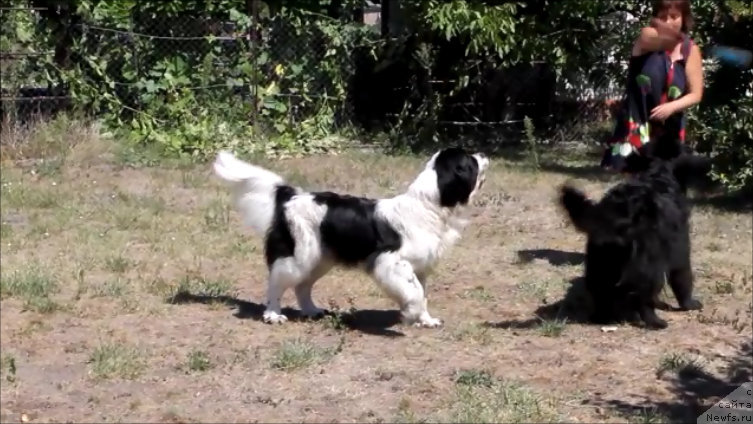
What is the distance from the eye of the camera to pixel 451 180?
6.84m

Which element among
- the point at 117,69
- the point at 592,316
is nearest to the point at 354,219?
the point at 592,316

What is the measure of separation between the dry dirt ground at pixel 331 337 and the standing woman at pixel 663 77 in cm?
119

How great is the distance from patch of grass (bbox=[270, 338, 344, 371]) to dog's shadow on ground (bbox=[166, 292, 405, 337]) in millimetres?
493

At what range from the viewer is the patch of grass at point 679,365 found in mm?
6035

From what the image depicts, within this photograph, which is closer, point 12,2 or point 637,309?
point 637,309

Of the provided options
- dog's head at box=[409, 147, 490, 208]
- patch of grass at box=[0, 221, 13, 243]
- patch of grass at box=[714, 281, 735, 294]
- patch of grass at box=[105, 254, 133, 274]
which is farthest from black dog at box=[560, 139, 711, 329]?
patch of grass at box=[0, 221, 13, 243]

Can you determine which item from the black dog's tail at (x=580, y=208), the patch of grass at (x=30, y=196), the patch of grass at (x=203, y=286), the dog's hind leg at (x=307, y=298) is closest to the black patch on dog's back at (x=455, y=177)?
the black dog's tail at (x=580, y=208)

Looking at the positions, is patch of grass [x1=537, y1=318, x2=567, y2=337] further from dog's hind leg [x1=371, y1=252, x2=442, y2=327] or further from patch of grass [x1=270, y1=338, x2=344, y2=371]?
patch of grass [x1=270, y1=338, x2=344, y2=371]

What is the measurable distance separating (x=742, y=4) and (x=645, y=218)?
5135 mm

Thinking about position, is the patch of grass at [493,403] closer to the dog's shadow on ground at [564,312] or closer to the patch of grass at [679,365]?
the patch of grass at [679,365]

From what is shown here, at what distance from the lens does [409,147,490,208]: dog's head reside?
6.83 m

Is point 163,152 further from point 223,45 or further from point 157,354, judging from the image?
point 157,354

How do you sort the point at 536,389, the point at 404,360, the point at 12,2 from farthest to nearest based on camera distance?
the point at 12,2 → the point at 404,360 → the point at 536,389

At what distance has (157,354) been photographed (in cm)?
649
